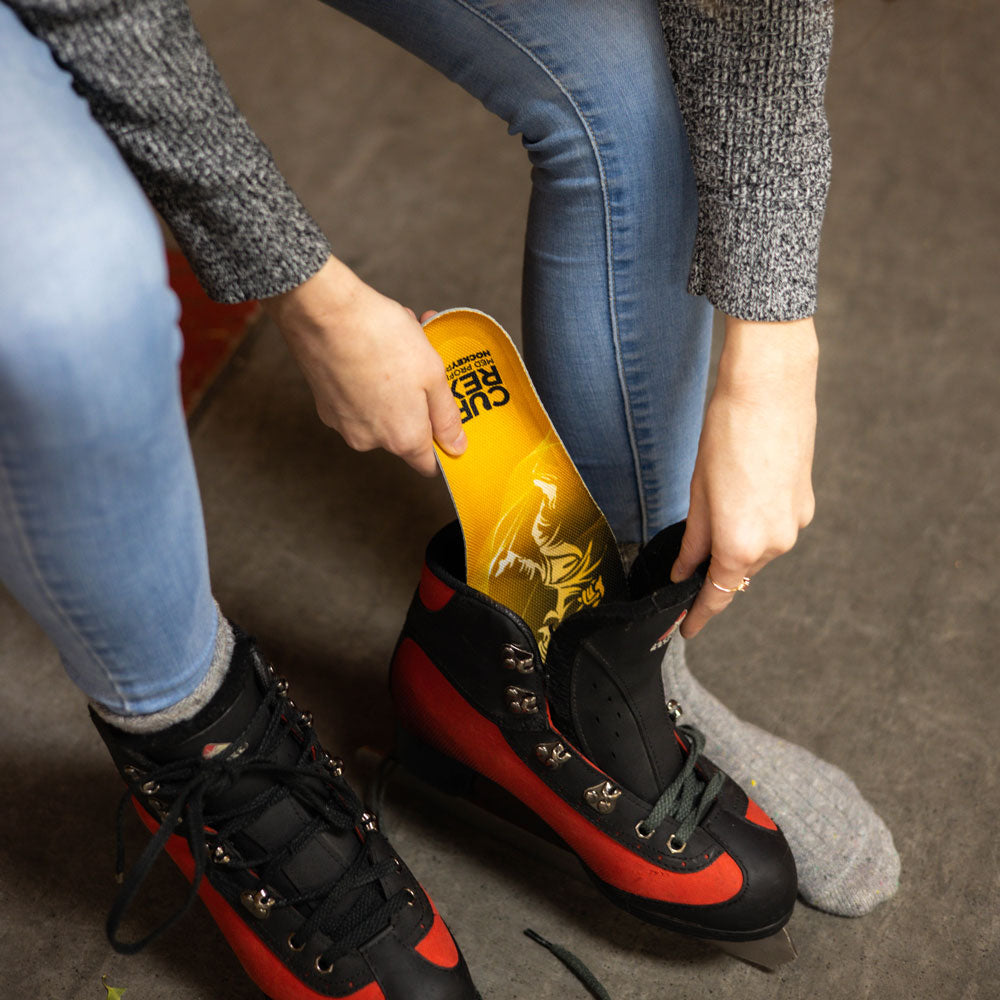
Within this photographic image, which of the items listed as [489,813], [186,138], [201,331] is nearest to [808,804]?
[489,813]

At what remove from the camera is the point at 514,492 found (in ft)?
2.44

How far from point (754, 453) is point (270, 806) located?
15.3 inches

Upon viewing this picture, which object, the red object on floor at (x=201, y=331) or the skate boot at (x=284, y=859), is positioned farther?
the red object on floor at (x=201, y=331)

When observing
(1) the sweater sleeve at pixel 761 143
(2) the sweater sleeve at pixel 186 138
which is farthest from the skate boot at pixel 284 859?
(1) the sweater sleeve at pixel 761 143

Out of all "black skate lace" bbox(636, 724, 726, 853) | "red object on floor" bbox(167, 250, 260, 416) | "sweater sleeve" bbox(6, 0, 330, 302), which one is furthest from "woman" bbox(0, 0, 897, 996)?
"red object on floor" bbox(167, 250, 260, 416)

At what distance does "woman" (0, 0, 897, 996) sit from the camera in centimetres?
47

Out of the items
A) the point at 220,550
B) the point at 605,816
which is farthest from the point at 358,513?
the point at 605,816

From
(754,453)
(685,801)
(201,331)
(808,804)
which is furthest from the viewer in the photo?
(201,331)

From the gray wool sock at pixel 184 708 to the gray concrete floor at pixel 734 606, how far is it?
0.25 m

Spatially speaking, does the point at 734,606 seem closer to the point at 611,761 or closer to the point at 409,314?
the point at 611,761

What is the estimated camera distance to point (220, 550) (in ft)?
3.36

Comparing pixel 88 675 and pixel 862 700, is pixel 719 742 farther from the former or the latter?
pixel 88 675

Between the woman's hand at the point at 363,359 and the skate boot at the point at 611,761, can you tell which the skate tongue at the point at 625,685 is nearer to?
the skate boot at the point at 611,761

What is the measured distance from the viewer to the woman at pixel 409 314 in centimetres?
47
